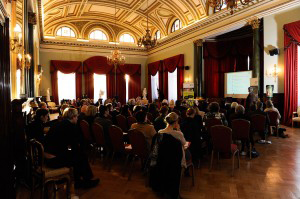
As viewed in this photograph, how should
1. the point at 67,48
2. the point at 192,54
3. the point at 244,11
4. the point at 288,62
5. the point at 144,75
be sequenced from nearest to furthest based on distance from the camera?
the point at 288,62 < the point at 244,11 < the point at 192,54 < the point at 67,48 < the point at 144,75

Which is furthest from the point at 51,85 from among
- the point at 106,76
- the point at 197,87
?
the point at 197,87

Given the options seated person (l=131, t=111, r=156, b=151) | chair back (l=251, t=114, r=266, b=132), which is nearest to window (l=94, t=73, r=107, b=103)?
chair back (l=251, t=114, r=266, b=132)

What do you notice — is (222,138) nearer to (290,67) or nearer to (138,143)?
(138,143)

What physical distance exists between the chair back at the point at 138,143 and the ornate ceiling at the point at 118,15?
31.4 ft

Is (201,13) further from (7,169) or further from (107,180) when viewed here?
(7,169)

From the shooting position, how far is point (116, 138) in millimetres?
3910

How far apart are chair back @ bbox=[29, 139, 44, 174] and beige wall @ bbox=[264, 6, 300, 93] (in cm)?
833

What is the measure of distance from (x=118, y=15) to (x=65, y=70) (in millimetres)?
4971

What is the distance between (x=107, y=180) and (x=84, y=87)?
13.0 meters

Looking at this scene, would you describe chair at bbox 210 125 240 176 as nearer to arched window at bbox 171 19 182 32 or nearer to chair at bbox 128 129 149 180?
chair at bbox 128 129 149 180

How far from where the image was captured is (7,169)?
2717 millimetres

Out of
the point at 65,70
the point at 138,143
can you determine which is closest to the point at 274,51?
the point at 138,143

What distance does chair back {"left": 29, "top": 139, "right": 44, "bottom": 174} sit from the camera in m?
2.61

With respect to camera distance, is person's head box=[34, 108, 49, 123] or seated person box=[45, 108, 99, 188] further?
person's head box=[34, 108, 49, 123]
